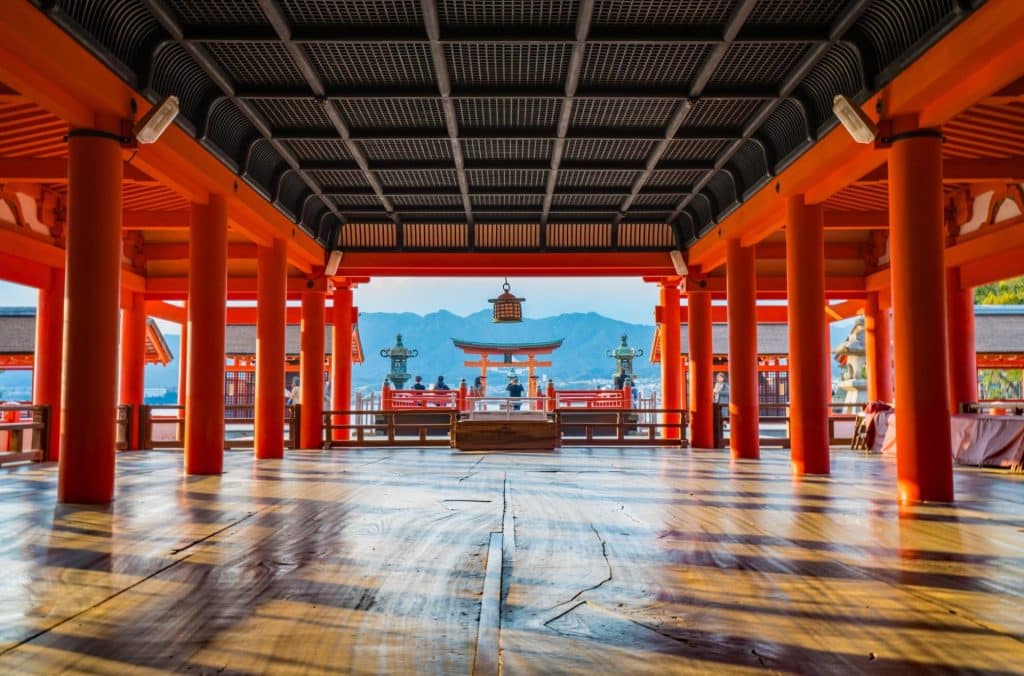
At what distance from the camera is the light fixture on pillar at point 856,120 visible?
7180 mm

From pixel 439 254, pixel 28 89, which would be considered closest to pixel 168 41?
pixel 28 89

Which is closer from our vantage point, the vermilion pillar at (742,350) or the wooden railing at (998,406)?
the vermilion pillar at (742,350)

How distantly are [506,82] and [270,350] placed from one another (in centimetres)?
639

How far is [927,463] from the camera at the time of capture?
23.0 ft

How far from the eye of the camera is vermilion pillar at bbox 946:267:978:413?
1521cm

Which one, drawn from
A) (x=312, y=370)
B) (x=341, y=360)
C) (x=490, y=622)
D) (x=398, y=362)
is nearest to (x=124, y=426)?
(x=312, y=370)

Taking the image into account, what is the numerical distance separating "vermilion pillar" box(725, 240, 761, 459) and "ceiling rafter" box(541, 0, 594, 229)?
337cm

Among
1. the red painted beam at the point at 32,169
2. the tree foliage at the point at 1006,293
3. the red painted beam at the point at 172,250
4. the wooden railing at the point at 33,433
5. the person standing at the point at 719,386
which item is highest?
the tree foliage at the point at 1006,293

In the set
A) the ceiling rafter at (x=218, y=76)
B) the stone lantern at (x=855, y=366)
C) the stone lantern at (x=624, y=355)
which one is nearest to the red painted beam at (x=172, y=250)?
the ceiling rafter at (x=218, y=76)

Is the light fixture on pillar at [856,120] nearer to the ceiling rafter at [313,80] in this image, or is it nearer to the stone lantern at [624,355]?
the ceiling rafter at [313,80]

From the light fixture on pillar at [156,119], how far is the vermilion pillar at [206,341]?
305 centimetres

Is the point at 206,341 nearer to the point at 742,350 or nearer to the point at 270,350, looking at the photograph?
the point at 270,350

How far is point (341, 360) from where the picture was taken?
18.6 meters

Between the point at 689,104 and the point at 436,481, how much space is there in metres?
5.33
